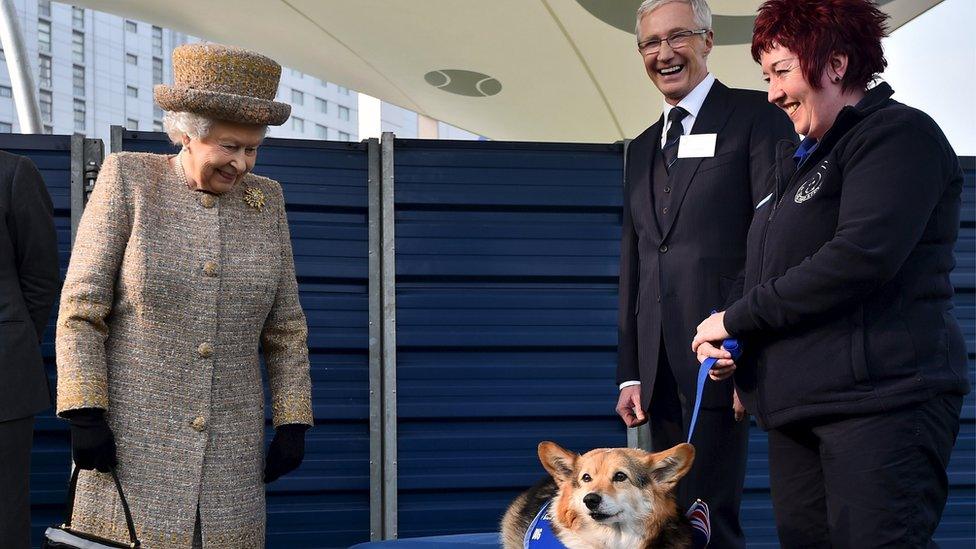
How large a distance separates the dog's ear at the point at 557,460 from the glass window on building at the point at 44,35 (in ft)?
190

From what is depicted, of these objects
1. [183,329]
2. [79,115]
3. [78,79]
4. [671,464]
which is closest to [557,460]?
[671,464]

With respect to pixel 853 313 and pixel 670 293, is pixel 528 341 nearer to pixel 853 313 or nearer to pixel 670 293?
pixel 670 293

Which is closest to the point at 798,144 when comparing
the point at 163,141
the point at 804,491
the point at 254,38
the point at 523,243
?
the point at 804,491

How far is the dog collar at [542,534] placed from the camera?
2735 millimetres

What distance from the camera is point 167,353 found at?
213cm

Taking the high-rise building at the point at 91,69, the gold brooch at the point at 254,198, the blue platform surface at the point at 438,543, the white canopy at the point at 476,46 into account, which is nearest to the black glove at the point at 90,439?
the gold brooch at the point at 254,198

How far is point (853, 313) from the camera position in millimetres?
1830

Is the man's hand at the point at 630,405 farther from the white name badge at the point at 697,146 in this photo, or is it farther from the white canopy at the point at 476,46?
the white canopy at the point at 476,46

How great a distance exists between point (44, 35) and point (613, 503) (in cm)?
5894

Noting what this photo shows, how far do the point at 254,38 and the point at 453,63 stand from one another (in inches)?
76.8

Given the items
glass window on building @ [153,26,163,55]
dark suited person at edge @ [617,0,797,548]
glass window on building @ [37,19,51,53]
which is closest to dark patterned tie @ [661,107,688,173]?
dark suited person at edge @ [617,0,797,548]

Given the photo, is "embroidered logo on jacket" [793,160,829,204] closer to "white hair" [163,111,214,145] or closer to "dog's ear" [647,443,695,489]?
"dog's ear" [647,443,695,489]

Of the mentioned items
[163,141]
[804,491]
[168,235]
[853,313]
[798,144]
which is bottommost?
[804,491]

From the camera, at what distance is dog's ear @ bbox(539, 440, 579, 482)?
116 inches
